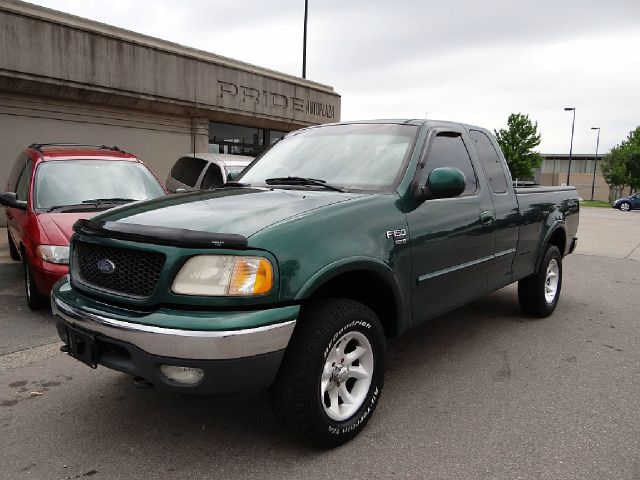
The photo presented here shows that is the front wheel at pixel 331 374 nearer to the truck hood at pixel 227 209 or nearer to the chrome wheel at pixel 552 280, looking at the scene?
the truck hood at pixel 227 209

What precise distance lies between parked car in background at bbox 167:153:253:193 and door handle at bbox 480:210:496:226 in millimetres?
5121

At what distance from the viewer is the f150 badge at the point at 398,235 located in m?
3.07

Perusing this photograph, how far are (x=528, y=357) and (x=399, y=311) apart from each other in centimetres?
173

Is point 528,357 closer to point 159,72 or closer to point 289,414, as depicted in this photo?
point 289,414

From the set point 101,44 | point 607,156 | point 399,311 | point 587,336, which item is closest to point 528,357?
point 587,336

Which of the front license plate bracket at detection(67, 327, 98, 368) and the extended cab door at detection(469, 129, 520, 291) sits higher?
the extended cab door at detection(469, 129, 520, 291)

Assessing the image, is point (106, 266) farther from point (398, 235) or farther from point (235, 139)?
point (235, 139)

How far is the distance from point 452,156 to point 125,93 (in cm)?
1166

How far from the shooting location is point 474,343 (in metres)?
4.67

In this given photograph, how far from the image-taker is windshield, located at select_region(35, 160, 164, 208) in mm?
5766

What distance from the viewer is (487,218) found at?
405 centimetres

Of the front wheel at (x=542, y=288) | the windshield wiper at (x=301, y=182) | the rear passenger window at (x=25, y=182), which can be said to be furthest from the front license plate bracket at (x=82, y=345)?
the front wheel at (x=542, y=288)

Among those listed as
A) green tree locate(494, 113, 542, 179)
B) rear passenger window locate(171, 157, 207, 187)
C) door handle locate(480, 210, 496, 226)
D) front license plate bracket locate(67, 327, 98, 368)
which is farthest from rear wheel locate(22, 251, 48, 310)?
green tree locate(494, 113, 542, 179)

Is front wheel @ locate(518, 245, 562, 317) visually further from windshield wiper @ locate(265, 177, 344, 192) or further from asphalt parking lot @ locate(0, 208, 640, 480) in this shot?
windshield wiper @ locate(265, 177, 344, 192)
